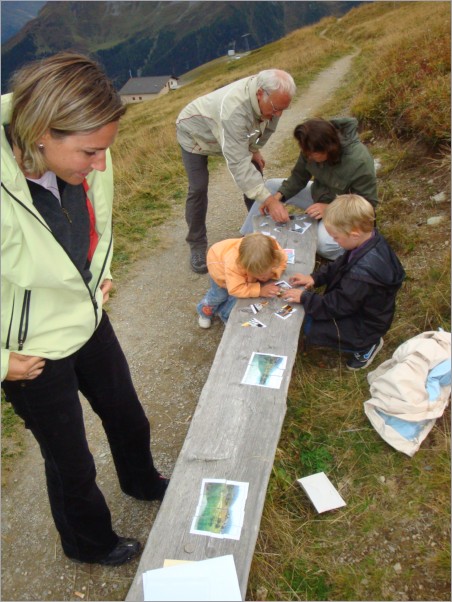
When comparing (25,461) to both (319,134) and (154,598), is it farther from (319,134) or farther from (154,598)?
(319,134)

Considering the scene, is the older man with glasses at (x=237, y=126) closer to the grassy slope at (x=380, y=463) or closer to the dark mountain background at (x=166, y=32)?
the grassy slope at (x=380, y=463)

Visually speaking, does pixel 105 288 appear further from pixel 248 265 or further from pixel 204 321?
pixel 204 321

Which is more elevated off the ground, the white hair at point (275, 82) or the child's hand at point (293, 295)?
the white hair at point (275, 82)

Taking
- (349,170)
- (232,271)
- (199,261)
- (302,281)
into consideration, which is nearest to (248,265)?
(232,271)

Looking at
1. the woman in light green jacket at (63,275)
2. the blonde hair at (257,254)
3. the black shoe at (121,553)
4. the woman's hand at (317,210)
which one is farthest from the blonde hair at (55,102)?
the woman's hand at (317,210)

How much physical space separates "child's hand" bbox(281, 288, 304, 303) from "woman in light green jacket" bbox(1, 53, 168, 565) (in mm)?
1586

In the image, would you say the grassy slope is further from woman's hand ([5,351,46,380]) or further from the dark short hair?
woman's hand ([5,351,46,380])

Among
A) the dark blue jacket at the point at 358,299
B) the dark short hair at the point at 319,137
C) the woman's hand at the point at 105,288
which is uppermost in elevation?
the woman's hand at the point at 105,288

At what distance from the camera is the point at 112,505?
3.22 m

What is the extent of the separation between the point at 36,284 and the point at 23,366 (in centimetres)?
34

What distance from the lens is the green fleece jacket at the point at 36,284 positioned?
1596 mm

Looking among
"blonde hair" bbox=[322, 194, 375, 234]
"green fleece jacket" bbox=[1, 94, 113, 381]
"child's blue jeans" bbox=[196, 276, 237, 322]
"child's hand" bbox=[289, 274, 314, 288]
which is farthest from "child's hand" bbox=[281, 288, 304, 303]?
"green fleece jacket" bbox=[1, 94, 113, 381]

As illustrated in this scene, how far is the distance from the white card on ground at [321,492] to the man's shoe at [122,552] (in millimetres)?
1116

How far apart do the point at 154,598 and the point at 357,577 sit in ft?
3.87
